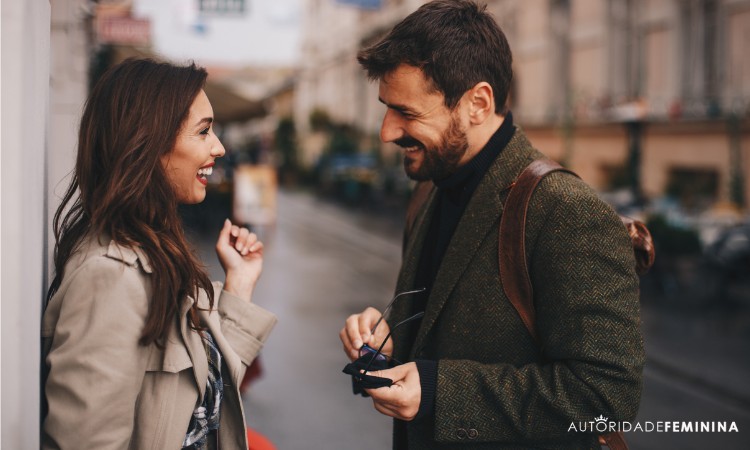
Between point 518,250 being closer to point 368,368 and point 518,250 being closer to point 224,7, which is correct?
point 368,368

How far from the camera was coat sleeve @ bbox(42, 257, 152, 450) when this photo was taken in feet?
5.17

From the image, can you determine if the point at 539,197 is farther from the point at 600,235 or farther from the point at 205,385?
the point at 205,385

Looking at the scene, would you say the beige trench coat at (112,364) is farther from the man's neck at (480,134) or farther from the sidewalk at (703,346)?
the sidewalk at (703,346)

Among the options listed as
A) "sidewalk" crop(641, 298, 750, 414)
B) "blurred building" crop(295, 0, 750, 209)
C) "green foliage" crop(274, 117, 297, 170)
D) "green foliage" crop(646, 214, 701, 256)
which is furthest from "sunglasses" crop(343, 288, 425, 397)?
"green foliage" crop(274, 117, 297, 170)

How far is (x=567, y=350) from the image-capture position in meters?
1.74

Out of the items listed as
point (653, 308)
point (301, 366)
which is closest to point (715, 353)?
point (653, 308)

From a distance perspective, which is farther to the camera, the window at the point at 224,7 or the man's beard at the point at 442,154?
the window at the point at 224,7

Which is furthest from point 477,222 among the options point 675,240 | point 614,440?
point 675,240

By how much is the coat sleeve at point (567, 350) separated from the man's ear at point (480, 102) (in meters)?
0.28

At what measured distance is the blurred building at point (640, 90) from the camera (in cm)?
1283

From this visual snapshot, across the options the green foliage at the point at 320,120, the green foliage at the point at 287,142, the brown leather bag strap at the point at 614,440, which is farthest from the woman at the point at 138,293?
the green foliage at the point at 320,120

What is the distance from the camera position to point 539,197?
1.83 m

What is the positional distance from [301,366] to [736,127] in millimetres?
9020

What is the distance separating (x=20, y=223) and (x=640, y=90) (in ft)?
51.6
